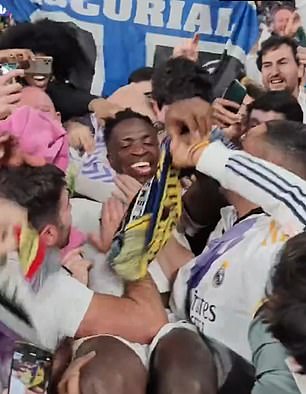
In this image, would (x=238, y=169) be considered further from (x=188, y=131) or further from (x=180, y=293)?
(x=180, y=293)

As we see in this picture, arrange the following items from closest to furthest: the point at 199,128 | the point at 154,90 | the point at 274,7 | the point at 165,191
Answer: the point at 199,128 < the point at 165,191 < the point at 154,90 < the point at 274,7

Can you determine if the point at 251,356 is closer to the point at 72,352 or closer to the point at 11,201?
the point at 72,352

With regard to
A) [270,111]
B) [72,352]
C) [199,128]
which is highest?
[199,128]

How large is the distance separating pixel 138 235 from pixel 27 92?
42 centimetres

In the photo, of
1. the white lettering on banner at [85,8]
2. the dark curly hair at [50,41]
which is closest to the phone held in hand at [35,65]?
the dark curly hair at [50,41]

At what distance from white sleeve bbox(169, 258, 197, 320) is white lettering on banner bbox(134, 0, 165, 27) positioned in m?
0.64

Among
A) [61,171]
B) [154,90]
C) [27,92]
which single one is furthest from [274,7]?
[61,171]

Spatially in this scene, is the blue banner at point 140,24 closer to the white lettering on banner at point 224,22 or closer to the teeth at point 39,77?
the white lettering on banner at point 224,22

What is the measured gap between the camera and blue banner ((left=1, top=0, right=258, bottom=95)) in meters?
1.52

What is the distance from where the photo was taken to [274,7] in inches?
64.1

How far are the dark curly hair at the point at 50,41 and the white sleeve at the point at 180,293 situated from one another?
21.3 inches

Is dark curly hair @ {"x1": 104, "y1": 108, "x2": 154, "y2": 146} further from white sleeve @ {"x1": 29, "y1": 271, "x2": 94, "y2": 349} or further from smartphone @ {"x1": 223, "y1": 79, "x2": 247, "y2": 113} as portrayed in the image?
white sleeve @ {"x1": 29, "y1": 271, "x2": 94, "y2": 349}

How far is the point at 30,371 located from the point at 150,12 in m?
0.85

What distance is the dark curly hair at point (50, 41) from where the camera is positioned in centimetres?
142
